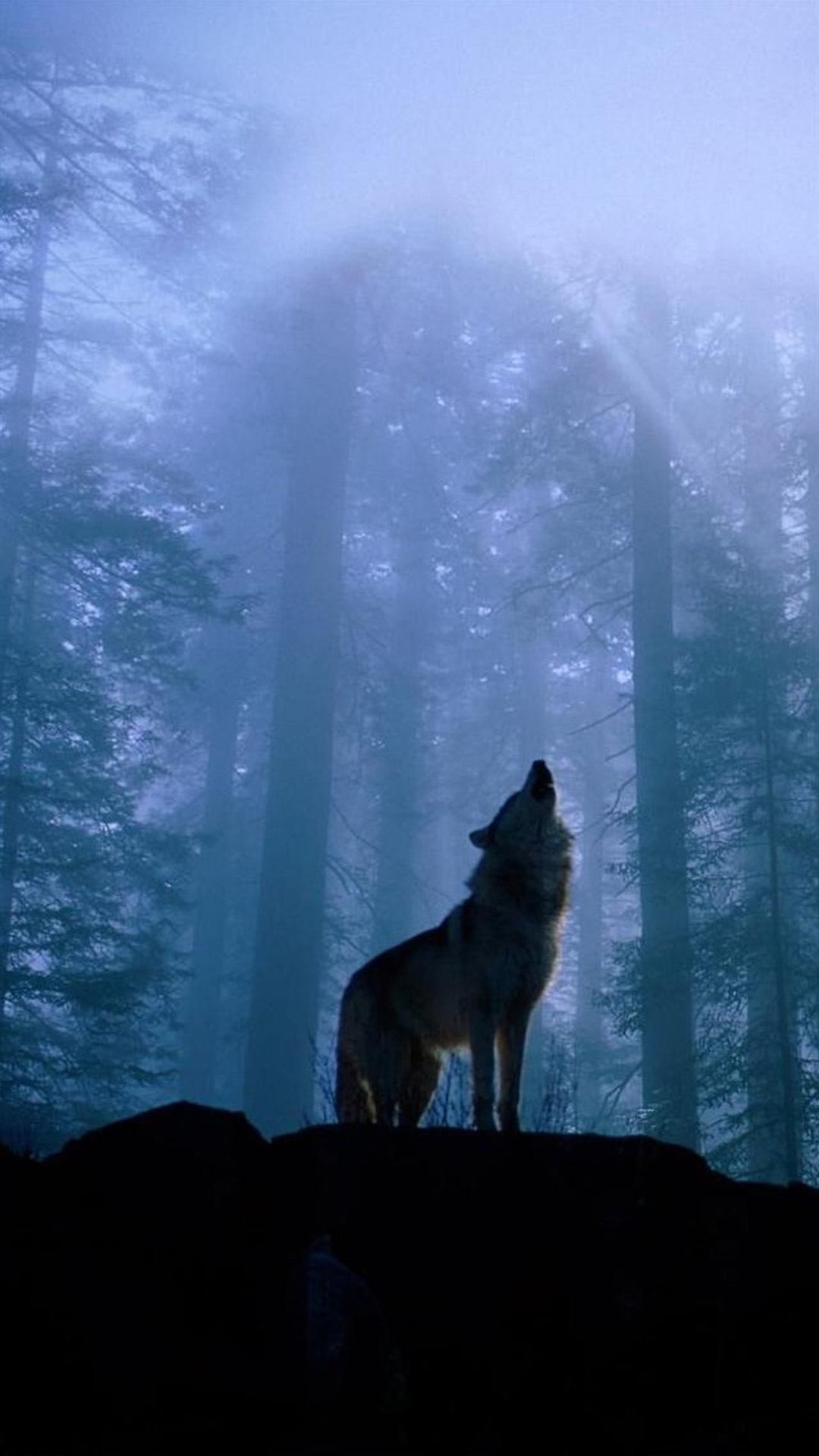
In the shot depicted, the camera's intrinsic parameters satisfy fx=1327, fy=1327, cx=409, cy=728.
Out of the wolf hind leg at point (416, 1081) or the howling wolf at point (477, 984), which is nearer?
the howling wolf at point (477, 984)

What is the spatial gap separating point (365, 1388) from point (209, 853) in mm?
30623

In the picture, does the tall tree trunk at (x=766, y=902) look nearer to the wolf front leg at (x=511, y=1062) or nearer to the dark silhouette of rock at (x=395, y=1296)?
the wolf front leg at (x=511, y=1062)

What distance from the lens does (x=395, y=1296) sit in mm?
6105

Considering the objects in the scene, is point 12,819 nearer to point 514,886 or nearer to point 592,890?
point 514,886

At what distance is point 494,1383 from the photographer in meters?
5.79

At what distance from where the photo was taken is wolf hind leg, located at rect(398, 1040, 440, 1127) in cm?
767

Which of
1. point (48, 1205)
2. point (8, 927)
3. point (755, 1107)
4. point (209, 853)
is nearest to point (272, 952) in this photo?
point (8, 927)

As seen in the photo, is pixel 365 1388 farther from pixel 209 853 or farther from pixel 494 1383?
pixel 209 853

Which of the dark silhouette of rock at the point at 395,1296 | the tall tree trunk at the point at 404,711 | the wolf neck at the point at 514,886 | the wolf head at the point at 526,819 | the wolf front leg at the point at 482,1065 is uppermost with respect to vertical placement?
the tall tree trunk at the point at 404,711

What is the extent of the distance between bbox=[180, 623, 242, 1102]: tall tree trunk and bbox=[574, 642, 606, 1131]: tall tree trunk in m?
9.21

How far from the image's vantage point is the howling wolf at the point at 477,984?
7.20 metres

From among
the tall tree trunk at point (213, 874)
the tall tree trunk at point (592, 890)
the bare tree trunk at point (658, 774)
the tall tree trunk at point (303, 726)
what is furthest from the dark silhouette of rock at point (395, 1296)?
the tall tree trunk at point (592, 890)

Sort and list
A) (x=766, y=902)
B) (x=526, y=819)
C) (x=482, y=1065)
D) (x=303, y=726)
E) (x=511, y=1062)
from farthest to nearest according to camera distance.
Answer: (x=303, y=726)
(x=766, y=902)
(x=526, y=819)
(x=511, y=1062)
(x=482, y=1065)

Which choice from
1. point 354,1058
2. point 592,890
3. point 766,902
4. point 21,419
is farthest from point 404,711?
point 354,1058
